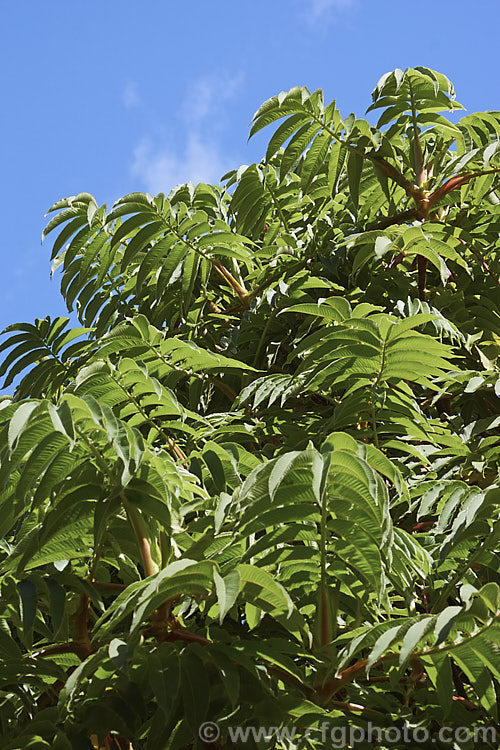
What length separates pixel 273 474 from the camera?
5.72 feet

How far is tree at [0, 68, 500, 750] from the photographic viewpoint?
6.28ft

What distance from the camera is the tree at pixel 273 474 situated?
1.91m

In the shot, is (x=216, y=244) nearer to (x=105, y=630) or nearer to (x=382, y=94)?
(x=382, y=94)

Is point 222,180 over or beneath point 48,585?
over

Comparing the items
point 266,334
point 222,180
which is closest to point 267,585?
point 266,334

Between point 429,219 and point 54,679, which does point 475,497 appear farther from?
point 429,219

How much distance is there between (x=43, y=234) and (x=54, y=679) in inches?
86.4

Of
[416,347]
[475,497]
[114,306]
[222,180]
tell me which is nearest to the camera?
[475,497]

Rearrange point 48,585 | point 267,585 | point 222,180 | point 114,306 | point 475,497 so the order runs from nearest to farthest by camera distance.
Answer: point 267,585, point 48,585, point 475,497, point 114,306, point 222,180

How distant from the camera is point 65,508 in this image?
205cm

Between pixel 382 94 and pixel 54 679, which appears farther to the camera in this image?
pixel 382 94

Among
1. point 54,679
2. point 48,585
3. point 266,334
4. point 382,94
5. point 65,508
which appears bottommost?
point 54,679

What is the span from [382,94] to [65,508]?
2.50m

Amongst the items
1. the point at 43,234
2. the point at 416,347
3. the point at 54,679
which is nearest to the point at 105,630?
the point at 54,679
